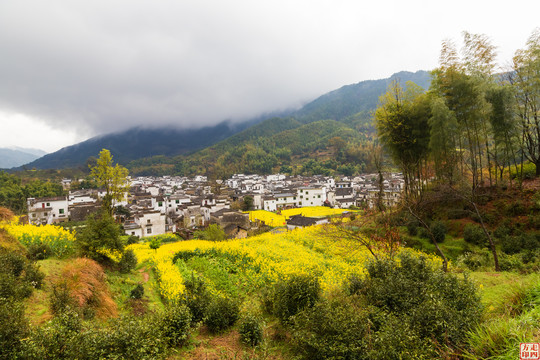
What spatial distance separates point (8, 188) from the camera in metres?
42.0

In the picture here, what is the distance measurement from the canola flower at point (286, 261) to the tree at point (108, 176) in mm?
7313

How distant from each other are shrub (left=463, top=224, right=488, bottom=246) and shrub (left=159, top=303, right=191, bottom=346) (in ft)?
45.6

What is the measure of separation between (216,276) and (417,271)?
293 inches

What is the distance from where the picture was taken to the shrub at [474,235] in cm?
1227

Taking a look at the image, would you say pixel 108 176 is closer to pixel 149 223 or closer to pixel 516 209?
pixel 149 223

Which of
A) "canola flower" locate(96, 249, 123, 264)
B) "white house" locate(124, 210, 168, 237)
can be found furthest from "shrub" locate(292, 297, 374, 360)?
"white house" locate(124, 210, 168, 237)

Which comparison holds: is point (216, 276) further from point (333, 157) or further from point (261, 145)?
point (261, 145)

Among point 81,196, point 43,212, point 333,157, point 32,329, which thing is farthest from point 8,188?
point 333,157

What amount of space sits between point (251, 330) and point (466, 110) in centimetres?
1630

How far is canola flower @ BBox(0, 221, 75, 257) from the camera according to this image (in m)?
9.11

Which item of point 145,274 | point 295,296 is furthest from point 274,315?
point 145,274

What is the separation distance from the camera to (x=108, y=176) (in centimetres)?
1891

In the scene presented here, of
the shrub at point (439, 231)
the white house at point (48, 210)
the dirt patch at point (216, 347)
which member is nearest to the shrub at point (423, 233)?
the shrub at point (439, 231)

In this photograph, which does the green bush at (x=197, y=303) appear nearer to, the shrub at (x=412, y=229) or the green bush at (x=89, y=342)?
the green bush at (x=89, y=342)
